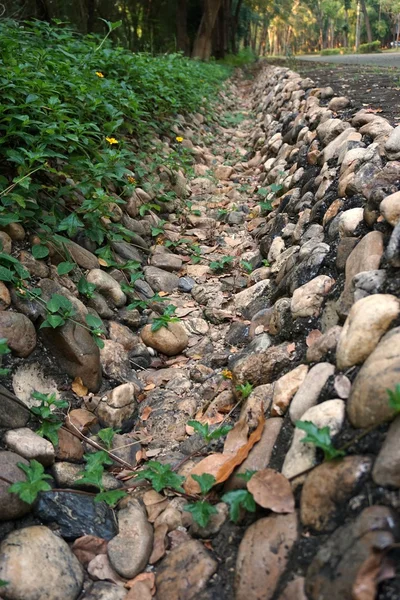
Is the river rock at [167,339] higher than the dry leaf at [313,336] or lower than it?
lower

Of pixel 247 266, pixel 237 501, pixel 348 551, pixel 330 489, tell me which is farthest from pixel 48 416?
pixel 247 266

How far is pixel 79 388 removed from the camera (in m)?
2.09

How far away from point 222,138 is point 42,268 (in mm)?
4447

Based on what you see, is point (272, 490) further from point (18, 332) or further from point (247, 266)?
point (247, 266)

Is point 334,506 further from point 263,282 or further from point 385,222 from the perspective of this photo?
point 263,282

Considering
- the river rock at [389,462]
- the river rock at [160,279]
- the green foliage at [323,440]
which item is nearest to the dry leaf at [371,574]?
the river rock at [389,462]

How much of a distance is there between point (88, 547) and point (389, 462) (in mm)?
903

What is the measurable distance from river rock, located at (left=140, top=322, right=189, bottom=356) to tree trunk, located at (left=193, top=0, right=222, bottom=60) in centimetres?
1177

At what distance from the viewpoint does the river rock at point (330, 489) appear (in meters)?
1.17

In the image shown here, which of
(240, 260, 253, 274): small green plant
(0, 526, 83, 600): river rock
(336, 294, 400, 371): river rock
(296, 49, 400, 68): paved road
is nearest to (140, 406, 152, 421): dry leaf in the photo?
(0, 526, 83, 600): river rock

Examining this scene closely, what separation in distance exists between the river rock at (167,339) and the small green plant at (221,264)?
0.74 m

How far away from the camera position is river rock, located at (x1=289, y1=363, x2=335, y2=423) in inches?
59.4

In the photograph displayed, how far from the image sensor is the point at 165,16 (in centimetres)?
1295

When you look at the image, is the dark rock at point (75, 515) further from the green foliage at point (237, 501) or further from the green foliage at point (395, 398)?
the green foliage at point (395, 398)
